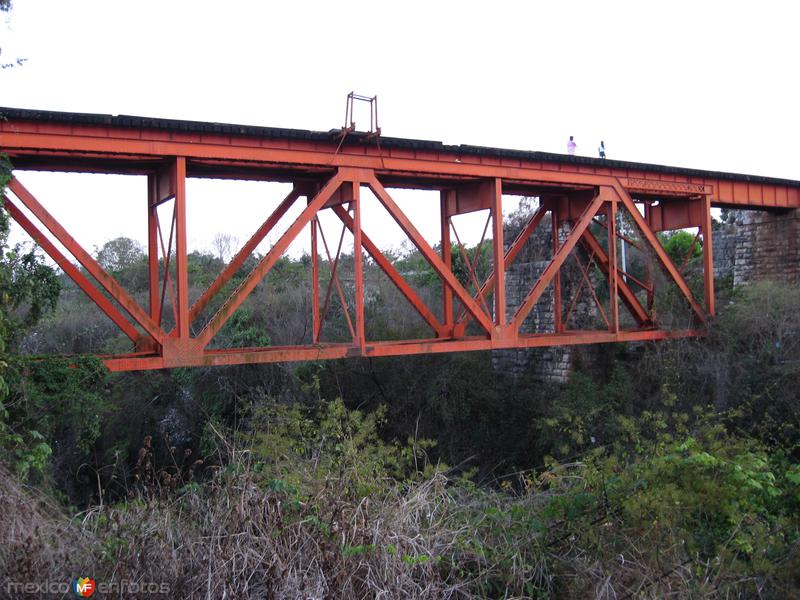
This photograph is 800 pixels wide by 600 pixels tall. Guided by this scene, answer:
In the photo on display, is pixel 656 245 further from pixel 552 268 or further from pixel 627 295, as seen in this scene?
pixel 552 268

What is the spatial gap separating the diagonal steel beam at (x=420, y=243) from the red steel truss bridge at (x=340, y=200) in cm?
3

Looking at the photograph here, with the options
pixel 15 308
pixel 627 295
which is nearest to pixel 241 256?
pixel 15 308

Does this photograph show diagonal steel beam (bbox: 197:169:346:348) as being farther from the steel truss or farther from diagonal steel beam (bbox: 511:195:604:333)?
diagonal steel beam (bbox: 511:195:604:333)

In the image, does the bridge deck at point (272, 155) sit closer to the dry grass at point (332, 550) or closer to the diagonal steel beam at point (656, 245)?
the diagonal steel beam at point (656, 245)

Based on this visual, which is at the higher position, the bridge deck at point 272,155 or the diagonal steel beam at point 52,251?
the bridge deck at point 272,155

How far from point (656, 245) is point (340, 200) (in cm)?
718

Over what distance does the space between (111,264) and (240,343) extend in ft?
67.7

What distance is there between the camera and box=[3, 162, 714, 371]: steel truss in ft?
34.6

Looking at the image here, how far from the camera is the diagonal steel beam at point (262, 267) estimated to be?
1096cm

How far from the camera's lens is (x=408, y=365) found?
21.2 m

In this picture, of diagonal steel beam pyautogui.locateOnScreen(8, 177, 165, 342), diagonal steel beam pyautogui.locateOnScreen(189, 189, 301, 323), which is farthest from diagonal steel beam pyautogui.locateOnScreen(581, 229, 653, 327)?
diagonal steel beam pyautogui.locateOnScreen(8, 177, 165, 342)

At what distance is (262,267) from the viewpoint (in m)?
11.4

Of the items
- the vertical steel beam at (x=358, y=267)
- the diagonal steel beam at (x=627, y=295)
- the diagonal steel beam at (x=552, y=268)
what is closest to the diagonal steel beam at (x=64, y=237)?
the vertical steel beam at (x=358, y=267)

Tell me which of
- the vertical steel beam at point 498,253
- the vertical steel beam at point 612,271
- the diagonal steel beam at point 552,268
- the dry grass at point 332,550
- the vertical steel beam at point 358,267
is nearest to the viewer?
the dry grass at point 332,550
